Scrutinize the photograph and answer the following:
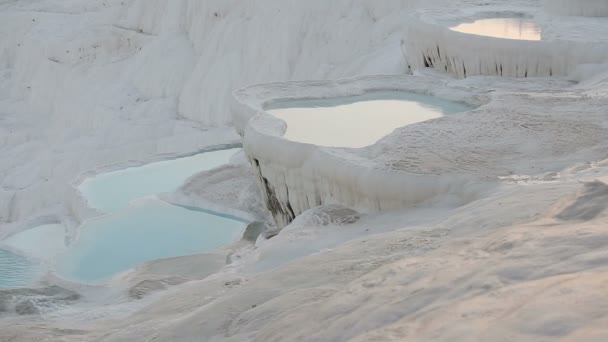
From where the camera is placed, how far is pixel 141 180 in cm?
985

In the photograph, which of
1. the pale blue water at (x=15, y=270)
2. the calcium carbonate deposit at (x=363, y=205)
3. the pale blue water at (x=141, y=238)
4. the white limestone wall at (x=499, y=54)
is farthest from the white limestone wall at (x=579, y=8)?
Result: the pale blue water at (x=15, y=270)

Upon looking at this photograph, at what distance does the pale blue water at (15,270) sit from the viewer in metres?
8.30

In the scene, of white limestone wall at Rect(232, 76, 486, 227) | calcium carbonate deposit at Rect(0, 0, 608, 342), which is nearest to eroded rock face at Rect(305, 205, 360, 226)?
calcium carbonate deposit at Rect(0, 0, 608, 342)

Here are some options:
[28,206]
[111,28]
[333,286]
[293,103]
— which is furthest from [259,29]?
[333,286]

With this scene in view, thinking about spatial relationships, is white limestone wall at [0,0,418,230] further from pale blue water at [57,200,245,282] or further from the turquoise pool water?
pale blue water at [57,200,245,282]

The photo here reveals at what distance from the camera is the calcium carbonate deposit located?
8.65 feet

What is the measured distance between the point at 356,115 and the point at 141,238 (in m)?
2.35

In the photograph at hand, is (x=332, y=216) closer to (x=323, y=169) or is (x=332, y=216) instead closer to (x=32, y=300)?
(x=323, y=169)

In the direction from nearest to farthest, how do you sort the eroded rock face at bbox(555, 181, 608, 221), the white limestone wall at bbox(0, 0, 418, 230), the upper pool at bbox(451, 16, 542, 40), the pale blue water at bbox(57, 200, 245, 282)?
the eroded rock face at bbox(555, 181, 608, 221)
the pale blue water at bbox(57, 200, 245, 282)
the upper pool at bbox(451, 16, 542, 40)
the white limestone wall at bbox(0, 0, 418, 230)

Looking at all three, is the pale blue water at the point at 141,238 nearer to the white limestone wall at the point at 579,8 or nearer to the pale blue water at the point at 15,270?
the pale blue water at the point at 15,270

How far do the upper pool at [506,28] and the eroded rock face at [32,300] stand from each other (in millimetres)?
6273

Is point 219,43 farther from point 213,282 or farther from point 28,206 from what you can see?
point 213,282

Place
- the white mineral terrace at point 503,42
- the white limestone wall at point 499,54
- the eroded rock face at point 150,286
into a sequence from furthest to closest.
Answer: the white mineral terrace at point 503,42
the white limestone wall at point 499,54
the eroded rock face at point 150,286

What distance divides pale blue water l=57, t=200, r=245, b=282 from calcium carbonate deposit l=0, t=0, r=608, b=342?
0.09 feet
